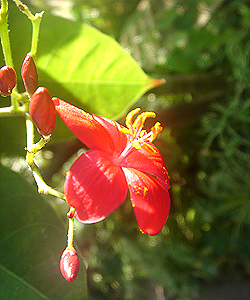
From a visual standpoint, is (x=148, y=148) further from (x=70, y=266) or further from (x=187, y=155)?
(x=187, y=155)

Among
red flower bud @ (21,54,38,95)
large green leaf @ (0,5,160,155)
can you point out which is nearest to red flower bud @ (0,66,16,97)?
red flower bud @ (21,54,38,95)

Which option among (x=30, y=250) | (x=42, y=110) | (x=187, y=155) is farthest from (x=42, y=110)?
(x=187, y=155)

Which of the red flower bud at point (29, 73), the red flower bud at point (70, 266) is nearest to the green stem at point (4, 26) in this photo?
A: the red flower bud at point (29, 73)

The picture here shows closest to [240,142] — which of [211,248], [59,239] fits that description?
[211,248]

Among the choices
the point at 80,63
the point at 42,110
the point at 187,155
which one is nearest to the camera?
the point at 42,110

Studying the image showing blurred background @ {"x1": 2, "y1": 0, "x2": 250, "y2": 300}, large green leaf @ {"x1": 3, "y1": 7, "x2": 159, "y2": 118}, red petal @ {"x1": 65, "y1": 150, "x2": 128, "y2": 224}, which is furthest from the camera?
blurred background @ {"x1": 2, "y1": 0, "x2": 250, "y2": 300}

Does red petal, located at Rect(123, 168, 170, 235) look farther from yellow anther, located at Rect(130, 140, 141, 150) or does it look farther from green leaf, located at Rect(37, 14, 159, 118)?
green leaf, located at Rect(37, 14, 159, 118)

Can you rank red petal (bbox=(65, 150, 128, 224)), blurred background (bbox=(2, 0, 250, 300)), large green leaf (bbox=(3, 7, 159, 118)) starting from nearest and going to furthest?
red petal (bbox=(65, 150, 128, 224))
large green leaf (bbox=(3, 7, 159, 118))
blurred background (bbox=(2, 0, 250, 300))
